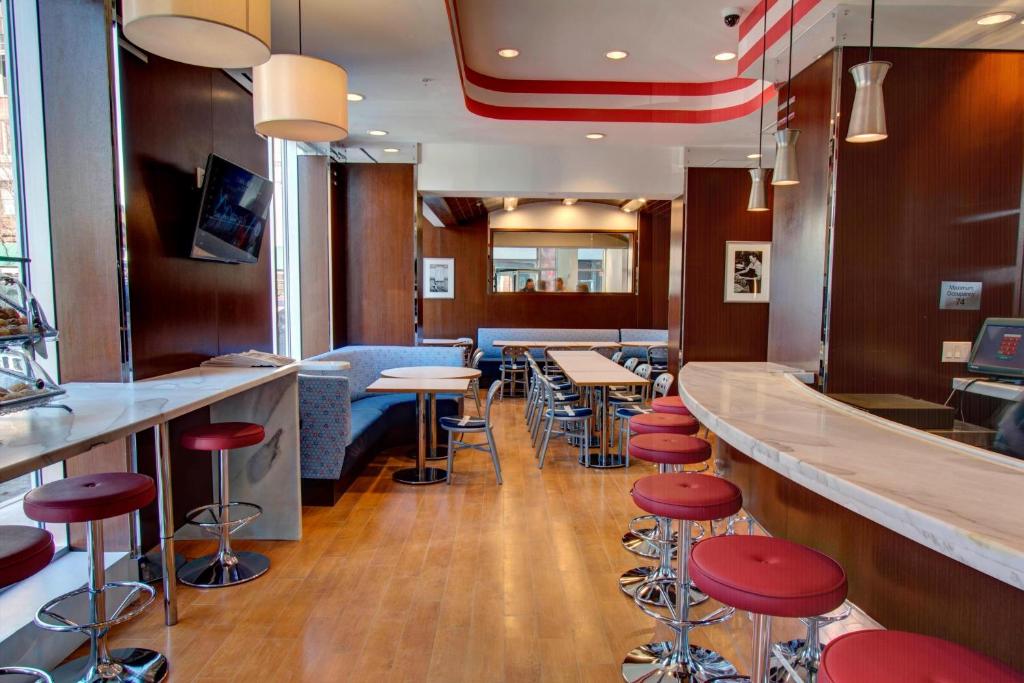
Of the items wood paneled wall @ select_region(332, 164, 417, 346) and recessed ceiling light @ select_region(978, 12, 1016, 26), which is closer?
recessed ceiling light @ select_region(978, 12, 1016, 26)

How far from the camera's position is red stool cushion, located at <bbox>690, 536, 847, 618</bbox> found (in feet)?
4.61

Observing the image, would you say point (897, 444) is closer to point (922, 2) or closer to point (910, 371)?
point (910, 371)

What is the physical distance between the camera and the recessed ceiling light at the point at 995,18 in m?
2.81

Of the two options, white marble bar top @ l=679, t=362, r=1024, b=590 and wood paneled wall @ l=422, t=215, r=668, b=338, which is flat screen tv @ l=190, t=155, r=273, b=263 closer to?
white marble bar top @ l=679, t=362, r=1024, b=590

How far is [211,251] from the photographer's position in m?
3.54

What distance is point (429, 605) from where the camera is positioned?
2805 millimetres

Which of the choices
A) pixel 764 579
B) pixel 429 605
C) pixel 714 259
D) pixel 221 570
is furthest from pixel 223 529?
pixel 714 259

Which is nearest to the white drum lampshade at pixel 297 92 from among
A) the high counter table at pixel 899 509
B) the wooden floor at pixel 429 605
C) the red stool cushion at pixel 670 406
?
the high counter table at pixel 899 509

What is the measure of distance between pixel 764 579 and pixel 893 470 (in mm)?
392

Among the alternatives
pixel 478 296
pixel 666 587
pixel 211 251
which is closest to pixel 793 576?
pixel 666 587

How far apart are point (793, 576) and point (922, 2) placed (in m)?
2.75

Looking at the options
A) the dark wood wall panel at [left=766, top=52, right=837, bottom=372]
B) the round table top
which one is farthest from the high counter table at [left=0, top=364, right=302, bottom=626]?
the dark wood wall panel at [left=766, top=52, right=837, bottom=372]

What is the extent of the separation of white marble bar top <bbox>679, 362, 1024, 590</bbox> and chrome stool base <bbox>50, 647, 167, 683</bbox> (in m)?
2.21

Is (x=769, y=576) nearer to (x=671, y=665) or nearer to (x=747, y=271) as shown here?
(x=671, y=665)
